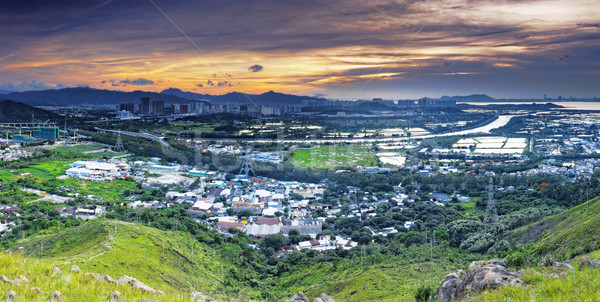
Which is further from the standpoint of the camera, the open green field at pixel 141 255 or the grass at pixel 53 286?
the open green field at pixel 141 255

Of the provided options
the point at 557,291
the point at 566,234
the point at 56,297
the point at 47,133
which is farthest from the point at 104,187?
the point at 47,133

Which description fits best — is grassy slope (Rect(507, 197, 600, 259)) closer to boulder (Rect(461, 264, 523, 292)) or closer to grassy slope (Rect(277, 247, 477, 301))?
grassy slope (Rect(277, 247, 477, 301))

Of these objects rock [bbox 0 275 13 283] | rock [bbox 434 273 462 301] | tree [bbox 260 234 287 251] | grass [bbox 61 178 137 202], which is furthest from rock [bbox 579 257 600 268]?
grass [bbox 61 178 137 202]

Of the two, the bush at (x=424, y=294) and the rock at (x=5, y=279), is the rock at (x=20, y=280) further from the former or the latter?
the bush at (x=424, y=294)

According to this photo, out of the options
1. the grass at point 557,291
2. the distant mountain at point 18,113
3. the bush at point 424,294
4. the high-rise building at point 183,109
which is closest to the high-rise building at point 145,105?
the high-rise building at point 183,109

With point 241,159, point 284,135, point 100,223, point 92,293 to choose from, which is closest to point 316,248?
point 100,223

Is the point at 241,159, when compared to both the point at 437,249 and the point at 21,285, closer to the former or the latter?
the point at 437,249

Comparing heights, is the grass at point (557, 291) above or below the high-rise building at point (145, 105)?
below

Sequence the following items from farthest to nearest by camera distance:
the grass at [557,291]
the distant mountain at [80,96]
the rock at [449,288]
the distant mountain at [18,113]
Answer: the distant mountain at [80,96] < the distant mountain at [18,113] < the rock at [449,288] < the grass at [557,291]
